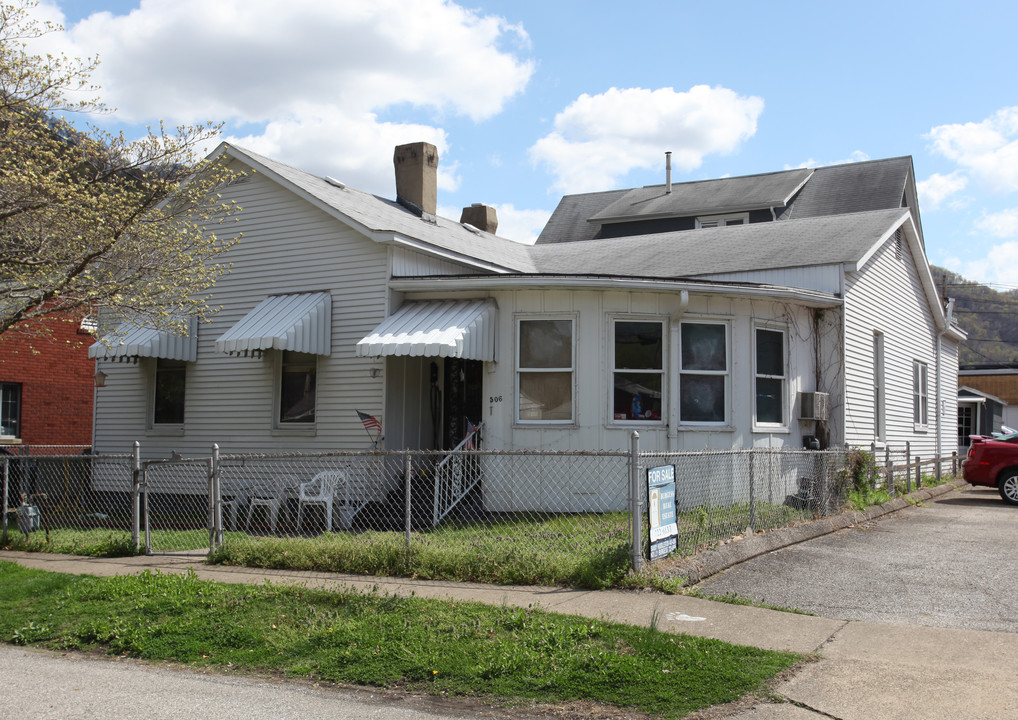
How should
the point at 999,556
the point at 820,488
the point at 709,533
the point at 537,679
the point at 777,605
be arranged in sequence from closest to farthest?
1. the point at 537,679
2. the point at 777,605
3. the point at 709,533
4. the point at 999,556
5. the point at 820,488

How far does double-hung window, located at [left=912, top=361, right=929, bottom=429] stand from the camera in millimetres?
19812

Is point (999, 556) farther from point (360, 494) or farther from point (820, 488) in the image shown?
point (360, 494)

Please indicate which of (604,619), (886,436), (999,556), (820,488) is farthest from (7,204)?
(886,436)

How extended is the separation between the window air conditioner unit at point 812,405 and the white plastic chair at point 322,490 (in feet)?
23.4

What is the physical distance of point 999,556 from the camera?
34.2ft

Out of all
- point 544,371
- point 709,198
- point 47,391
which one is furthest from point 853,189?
point 47,391

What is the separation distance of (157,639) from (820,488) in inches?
347

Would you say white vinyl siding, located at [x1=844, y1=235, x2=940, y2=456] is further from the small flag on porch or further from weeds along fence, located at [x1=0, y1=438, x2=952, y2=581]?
the small flag on porch

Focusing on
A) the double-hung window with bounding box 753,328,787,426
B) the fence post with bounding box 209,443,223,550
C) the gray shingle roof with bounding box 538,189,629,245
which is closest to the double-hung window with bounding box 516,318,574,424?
the double-hung window with bounding box 753,328,787,426

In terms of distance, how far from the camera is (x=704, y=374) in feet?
44.7

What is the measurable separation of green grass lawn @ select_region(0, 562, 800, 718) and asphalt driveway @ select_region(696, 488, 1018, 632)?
6.99ft

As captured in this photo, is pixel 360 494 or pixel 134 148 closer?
pixel 134 148

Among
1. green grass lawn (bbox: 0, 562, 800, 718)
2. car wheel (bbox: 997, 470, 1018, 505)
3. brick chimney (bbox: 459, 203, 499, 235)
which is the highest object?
brick chimney (bbox: 459, 203, 499, 235)

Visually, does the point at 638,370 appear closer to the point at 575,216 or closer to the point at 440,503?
the point at 440,503
